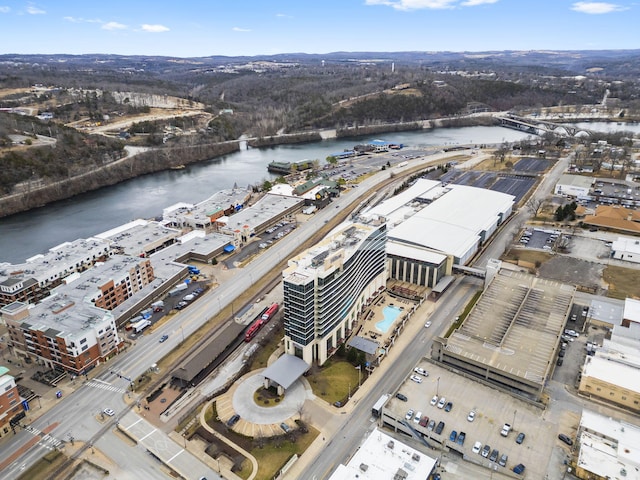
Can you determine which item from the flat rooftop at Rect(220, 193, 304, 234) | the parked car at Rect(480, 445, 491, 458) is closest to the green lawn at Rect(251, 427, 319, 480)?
the parked car at Rect(480, 445, 491, 458)

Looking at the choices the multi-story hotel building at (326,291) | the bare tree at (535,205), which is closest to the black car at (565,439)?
the multi-story hotel building at (326,291)

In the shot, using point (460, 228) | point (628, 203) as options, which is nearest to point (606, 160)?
point (628, 203)

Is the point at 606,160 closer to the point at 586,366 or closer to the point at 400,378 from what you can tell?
the point at 586,366

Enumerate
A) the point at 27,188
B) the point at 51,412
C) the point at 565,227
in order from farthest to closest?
the point at 27,188 < the point at 565,227 < the point at 51,412

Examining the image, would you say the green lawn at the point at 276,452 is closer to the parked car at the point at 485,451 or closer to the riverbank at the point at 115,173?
the parked car at the point at 485,451

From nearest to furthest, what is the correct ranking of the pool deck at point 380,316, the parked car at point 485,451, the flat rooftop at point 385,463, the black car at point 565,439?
the flat rooftop at point 385,463, the parked car at point 485,451, the black car at point 565,439, the pool deck at point 380,316
